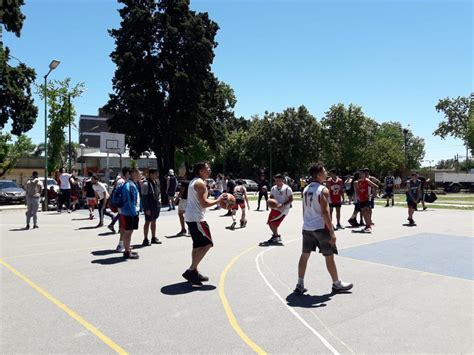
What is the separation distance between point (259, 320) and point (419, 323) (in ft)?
6.06

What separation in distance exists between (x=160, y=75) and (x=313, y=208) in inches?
992

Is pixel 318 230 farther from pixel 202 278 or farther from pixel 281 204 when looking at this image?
pixel 281 204

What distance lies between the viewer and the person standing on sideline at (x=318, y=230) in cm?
622

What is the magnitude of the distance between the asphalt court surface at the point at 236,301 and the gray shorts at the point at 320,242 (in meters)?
0.64

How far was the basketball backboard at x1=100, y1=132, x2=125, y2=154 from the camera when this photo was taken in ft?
86.5

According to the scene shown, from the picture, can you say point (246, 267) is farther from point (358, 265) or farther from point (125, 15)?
point (125, 15)

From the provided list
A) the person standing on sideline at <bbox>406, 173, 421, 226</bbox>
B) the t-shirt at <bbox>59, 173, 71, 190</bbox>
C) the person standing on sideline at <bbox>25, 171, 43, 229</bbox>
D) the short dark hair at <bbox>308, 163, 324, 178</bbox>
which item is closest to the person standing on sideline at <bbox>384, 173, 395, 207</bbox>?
the person standing on sideline at <bbox>406, 173, 421, 226</bbox>

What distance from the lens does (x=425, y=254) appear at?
941 cm

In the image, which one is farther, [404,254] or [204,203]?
[404,254]

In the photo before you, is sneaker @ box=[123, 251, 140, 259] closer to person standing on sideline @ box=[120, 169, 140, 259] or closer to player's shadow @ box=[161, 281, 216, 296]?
person standing on sideline @ box=[120, 169, 140, 259]

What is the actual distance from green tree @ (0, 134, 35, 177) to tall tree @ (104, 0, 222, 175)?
2494 cm

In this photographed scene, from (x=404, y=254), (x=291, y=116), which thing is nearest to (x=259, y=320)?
(x=404, y=254)

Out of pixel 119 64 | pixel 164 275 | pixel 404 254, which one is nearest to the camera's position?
pixel 164 275

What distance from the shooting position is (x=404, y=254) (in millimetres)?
9414
